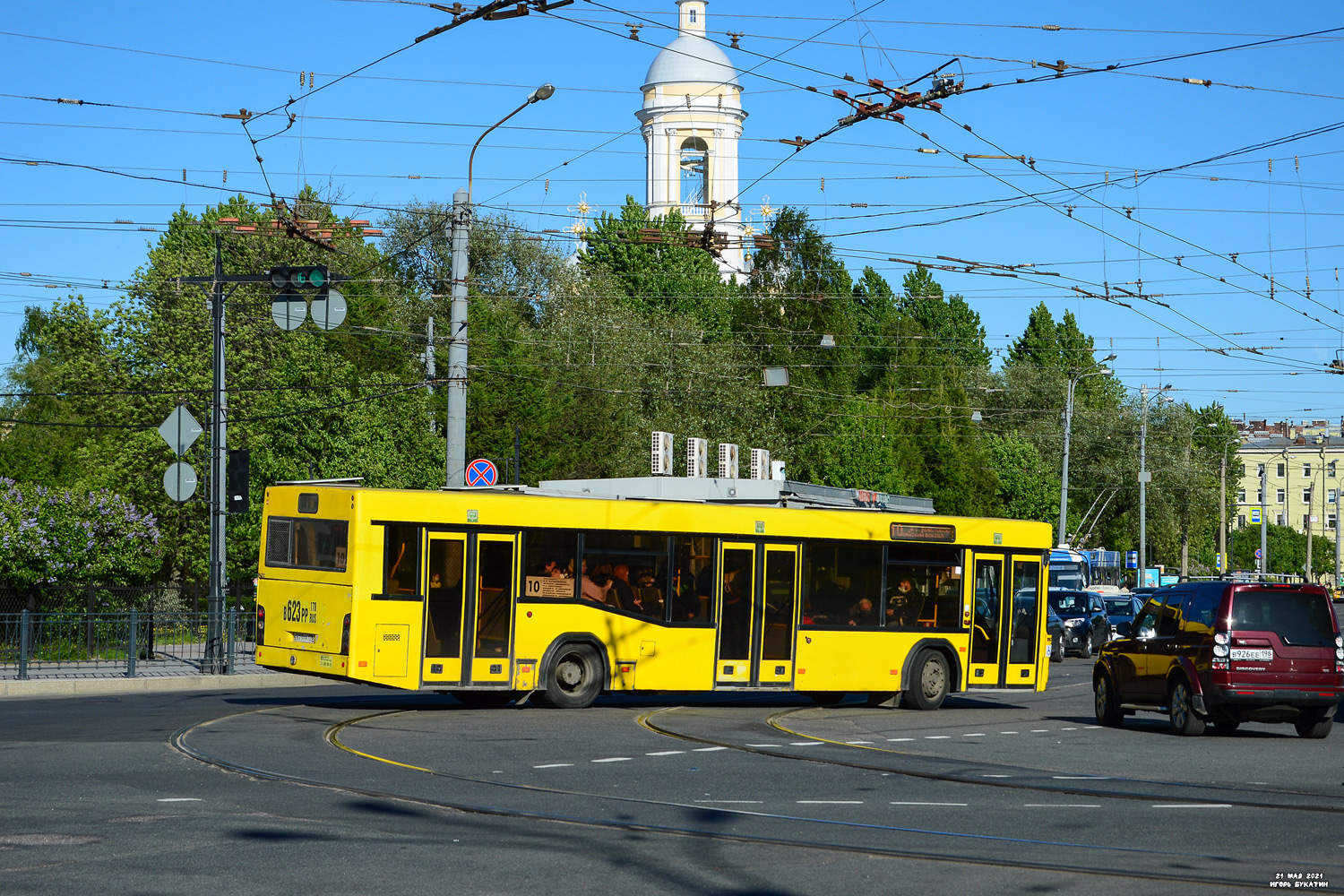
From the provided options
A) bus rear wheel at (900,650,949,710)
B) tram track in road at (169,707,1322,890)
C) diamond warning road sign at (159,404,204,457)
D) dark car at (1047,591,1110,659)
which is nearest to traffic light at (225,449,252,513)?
diamond warning road sign at (159,404,204,457)

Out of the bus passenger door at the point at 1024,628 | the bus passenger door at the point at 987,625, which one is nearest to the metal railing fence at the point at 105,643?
the bus passenger door at the point at 987,625

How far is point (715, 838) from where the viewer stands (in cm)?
929

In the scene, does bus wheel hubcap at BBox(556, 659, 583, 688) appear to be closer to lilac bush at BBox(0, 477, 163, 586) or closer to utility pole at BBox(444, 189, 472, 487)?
utility pole at BBox(444, 189, 472, 487)

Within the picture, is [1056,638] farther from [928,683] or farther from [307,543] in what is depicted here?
[307,543]

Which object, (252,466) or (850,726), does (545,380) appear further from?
(850,726)

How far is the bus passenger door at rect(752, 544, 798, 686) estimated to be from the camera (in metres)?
20.1

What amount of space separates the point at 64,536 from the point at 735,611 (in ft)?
54.6

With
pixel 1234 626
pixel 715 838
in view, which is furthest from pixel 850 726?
pixel 715 838

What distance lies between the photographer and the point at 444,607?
1820 cm

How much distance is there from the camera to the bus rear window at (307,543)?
17938mm

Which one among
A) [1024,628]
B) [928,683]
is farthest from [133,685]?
[1024,628]

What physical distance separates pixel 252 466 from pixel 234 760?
2468cm

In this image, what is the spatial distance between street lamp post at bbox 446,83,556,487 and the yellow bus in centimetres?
412

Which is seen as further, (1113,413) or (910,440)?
(1113,413)
